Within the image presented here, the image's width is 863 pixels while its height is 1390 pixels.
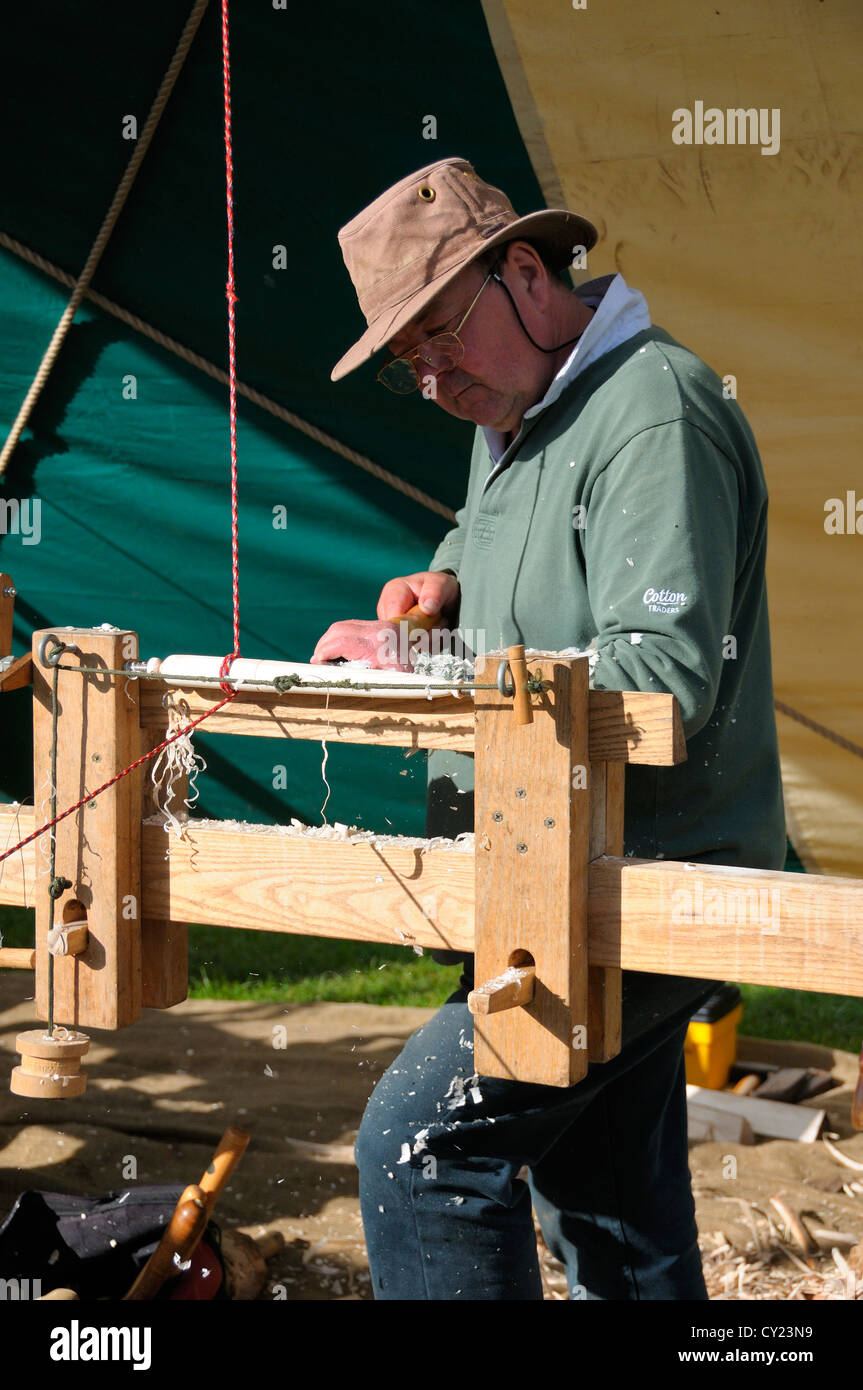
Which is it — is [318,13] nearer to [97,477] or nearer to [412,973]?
[97,477]

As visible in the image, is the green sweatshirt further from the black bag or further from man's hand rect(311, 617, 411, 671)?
the black bag

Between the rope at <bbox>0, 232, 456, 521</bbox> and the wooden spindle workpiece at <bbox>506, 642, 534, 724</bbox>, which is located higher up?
the rope at <bbox>0, 232, 456, 521</bbox>

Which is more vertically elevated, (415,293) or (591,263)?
(591,263)

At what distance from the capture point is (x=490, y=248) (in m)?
1.90

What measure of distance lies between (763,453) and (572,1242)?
200cm

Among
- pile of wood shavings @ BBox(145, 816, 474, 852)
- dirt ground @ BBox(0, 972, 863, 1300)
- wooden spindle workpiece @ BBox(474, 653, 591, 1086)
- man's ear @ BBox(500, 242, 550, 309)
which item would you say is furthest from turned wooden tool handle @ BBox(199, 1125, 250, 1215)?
man's ear @ BBox(500, 242, 550, 309)

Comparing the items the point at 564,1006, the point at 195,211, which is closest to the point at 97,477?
the point at 195,211

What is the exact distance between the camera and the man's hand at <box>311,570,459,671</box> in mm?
1815

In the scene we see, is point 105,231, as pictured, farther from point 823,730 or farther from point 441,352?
point 823,730

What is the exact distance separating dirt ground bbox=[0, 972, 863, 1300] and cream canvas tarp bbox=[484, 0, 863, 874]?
4.17 ft

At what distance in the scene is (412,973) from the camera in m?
4.57

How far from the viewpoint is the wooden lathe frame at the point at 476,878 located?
4.66ft
